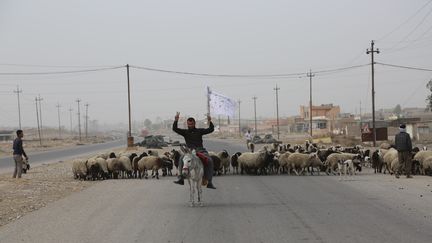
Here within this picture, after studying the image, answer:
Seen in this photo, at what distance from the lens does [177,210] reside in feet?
38.9

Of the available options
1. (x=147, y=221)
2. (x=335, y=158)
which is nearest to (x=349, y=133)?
(x=335, y=158)

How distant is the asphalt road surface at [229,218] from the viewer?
869 cm

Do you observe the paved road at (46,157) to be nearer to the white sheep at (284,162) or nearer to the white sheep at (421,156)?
the white sheep at (284,162)

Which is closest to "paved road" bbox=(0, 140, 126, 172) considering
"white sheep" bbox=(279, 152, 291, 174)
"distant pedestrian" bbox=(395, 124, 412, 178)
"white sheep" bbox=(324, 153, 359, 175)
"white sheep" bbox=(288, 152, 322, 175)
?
"white sheep" bbox=(279, 152, 291, 174)

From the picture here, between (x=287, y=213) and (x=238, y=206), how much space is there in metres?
1.65

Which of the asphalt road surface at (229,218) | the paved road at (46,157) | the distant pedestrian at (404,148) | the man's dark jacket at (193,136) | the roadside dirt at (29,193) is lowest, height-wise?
the paved road at (46,157)

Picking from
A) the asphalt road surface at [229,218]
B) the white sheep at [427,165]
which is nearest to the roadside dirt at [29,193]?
the asphalt road surface at [229,218]

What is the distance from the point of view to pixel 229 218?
413 inches

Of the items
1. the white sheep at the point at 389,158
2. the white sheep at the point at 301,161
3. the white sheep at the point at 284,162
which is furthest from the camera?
the white sheep at the point at 284,162

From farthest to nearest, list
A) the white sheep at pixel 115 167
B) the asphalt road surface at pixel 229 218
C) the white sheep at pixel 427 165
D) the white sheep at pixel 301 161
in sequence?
the white sheep at pixel 301 161, the white sheep at pixel 115 167, the white sheep at pixel 427 165, the asphalt road surface at pixel 229 218

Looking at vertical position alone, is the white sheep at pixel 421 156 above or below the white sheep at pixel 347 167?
above

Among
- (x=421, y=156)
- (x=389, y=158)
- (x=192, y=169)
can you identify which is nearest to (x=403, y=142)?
(x=421, y=156)

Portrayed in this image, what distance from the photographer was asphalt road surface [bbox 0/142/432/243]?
8.69 metres

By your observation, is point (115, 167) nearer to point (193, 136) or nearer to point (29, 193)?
point (29, 193)
